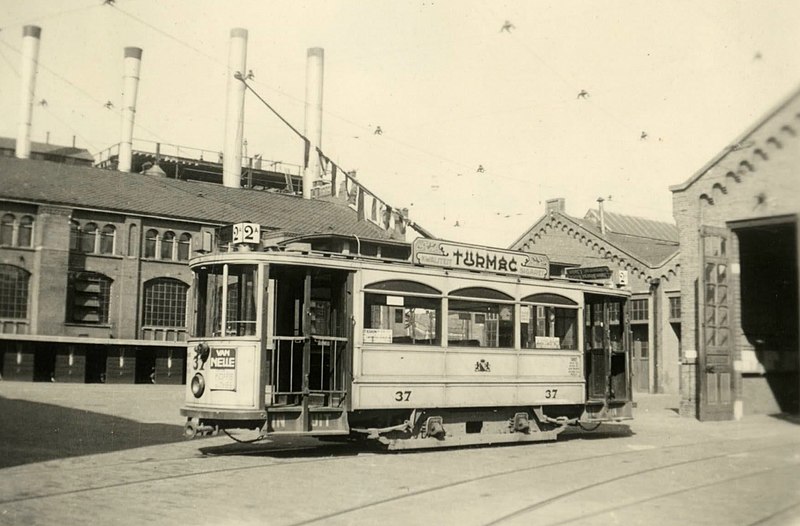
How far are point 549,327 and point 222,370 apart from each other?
6027mm

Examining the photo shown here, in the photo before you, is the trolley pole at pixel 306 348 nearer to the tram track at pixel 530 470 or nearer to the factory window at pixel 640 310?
the tram track at pixel 530 470

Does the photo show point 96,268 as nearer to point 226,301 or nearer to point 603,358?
point 603,358

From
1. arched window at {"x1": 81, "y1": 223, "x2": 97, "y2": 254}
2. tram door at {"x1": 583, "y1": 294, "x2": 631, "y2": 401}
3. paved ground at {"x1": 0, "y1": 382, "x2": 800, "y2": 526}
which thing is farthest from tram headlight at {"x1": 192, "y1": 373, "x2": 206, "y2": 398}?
arched window at {"x1": 81, "y1": 223, "x2": 97, "y2": 254}

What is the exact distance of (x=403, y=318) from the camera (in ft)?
39.8

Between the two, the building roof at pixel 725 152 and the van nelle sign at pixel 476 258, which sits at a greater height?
the building roof at pixel 725 152

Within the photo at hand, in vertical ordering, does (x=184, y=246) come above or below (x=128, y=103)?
below

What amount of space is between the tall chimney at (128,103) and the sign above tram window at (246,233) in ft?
116

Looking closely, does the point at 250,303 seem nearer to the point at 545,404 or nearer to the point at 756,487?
the point at 545,404

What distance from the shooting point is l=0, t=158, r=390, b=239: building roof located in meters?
35.2

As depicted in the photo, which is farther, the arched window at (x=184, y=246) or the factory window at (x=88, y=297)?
the arched window at (x=184, y=246)

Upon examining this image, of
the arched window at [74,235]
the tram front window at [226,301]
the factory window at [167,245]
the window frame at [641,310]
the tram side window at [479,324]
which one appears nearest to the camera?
the tram front window at [226,301]

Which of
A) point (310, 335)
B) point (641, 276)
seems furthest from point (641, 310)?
point (310, 335)

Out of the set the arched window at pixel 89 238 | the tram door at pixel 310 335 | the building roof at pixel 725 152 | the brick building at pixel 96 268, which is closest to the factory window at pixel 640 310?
the brick building at pixel 96 268

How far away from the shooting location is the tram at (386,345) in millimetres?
10914
